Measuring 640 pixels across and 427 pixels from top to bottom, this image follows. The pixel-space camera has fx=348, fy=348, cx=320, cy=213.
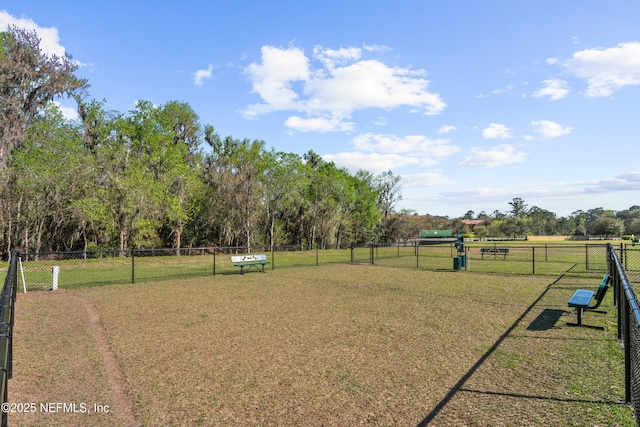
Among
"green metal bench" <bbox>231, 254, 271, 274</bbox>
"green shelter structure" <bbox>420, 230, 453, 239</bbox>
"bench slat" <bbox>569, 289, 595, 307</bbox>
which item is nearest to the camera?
"bench slat" <bbox>569, 289, 595, 307</bbox>

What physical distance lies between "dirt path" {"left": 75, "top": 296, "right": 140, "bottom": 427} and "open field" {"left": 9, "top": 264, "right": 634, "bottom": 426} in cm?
3

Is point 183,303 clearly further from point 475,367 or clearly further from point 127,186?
point 127,186

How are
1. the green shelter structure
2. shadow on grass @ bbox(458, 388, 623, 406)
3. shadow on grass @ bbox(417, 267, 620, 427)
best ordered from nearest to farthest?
shadow on grass @ bbox(417, 267, 620, 427) < shadow on grass @ bbox(458, 388, 623, 406) < the green shelter structure

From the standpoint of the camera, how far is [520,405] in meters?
4.21

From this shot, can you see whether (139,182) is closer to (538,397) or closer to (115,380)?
(115,380)

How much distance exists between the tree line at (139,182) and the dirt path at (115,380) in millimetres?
21996

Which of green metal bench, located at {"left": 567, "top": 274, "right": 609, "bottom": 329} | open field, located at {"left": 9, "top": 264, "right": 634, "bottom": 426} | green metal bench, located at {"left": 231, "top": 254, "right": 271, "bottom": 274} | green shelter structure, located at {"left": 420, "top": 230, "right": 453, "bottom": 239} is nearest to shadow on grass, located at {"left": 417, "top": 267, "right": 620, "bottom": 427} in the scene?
open field, located at {"left": 9, "top": 264, "right": 634, "bottom": 426}

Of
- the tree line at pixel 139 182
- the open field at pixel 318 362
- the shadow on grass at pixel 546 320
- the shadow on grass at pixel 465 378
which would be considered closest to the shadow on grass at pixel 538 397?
the open field at pixel 318 362

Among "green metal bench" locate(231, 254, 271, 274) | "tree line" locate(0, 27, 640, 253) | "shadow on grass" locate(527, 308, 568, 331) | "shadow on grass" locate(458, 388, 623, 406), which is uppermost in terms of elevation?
"tree line" locate(0, 27, 640, 253)

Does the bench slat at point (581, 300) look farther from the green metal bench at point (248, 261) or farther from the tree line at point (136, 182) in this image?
the tree line at point (136, 182)

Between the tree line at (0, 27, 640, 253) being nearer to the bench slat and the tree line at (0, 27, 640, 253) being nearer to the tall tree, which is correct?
the tall tree

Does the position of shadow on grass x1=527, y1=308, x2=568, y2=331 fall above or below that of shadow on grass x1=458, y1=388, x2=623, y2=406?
below

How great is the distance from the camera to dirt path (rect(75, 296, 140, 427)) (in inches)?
160

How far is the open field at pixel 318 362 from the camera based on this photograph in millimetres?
4109
